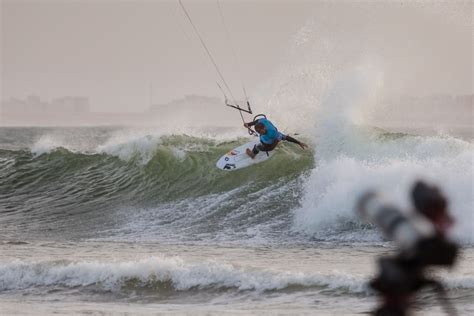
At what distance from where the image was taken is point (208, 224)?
1728cm

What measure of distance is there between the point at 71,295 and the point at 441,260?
9.98m

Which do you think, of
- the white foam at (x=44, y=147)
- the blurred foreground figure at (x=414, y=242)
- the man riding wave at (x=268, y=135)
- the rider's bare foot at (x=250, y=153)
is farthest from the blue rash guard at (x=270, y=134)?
the blurred foreground figure at (x=414, y=242)

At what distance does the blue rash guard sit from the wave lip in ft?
14.5

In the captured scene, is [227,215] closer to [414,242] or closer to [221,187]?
[221,187]

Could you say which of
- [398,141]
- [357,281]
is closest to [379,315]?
[357,281]

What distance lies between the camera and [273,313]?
31.7 ft

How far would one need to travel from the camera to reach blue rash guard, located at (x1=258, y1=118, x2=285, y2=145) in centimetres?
1611

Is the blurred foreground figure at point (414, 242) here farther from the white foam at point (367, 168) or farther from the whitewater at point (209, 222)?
the white foam at point (367, 168)

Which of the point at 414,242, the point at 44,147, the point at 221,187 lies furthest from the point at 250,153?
the point at 414,242

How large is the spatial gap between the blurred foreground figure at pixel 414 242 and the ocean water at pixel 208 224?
7475 mm

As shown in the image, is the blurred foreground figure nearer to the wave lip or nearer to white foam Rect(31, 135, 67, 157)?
the wave lip

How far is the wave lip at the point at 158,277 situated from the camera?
1096 centimetres

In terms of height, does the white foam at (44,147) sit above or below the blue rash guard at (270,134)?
above

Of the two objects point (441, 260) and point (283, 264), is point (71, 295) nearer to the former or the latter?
point (283, 264)
